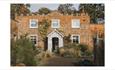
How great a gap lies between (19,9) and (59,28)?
1.54 feet

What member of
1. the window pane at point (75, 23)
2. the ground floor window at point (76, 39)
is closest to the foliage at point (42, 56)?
the ground floor window at point (76, 39)

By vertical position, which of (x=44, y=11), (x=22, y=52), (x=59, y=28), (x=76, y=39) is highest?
(x=44, y=11)

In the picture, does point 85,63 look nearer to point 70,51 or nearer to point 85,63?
point 85,63

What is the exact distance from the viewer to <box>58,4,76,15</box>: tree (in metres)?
88.7

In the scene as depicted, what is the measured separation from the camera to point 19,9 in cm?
8869

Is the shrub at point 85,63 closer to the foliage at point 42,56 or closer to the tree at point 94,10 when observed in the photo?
the foliage at point 42,56

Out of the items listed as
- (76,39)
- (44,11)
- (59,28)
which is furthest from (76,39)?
(44,11)

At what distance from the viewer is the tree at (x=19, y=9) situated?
88688mm

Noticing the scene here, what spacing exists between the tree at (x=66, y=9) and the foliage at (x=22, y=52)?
477 millimetres

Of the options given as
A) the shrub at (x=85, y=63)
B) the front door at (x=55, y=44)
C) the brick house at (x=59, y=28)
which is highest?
the brick house at (x=59, y=28)

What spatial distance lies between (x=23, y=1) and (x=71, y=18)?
1.78 feet

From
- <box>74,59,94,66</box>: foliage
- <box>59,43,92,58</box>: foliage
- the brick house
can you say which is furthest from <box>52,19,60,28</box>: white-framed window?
<box>74,59,94,66</box>: foliage

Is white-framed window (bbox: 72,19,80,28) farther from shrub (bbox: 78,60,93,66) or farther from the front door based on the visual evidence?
shrub (bbox: 78,60,93,66)

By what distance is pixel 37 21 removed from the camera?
8869 centimetres
